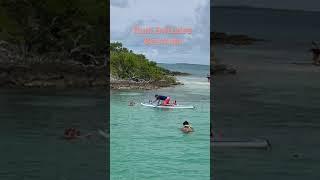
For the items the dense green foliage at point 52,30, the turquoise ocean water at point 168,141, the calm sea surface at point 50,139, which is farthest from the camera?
the dense green foliage at point 52,30

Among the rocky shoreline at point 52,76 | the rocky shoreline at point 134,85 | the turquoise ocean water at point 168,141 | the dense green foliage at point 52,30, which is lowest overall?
the turquoise ocean water at point 168,141

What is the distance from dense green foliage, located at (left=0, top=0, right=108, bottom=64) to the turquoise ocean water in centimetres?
52

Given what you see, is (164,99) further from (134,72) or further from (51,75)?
(51,75)

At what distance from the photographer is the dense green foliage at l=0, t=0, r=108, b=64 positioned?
4559 millimetres

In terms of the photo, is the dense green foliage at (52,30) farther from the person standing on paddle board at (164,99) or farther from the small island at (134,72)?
the person standing on paddle board at (164,99)

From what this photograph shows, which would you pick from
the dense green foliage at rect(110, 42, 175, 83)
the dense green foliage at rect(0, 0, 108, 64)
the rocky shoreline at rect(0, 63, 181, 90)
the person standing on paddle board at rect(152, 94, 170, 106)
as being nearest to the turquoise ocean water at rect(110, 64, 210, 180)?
the person standing on paddle board at rect(152, 94, 170, 106)

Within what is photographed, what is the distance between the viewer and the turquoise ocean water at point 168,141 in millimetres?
4316

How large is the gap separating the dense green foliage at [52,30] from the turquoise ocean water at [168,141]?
0.52 meters

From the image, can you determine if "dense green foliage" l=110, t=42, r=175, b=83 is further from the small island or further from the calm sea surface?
the calm sea surface

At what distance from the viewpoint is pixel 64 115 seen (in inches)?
179

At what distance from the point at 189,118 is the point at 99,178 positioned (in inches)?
28.6

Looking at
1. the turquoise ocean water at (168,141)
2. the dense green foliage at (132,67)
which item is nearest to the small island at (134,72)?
the dense green foliage at (132,67)

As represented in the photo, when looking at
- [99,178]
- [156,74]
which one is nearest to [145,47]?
A: [156,74]

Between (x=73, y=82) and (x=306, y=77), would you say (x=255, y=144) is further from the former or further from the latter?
(x=73, y=82)
